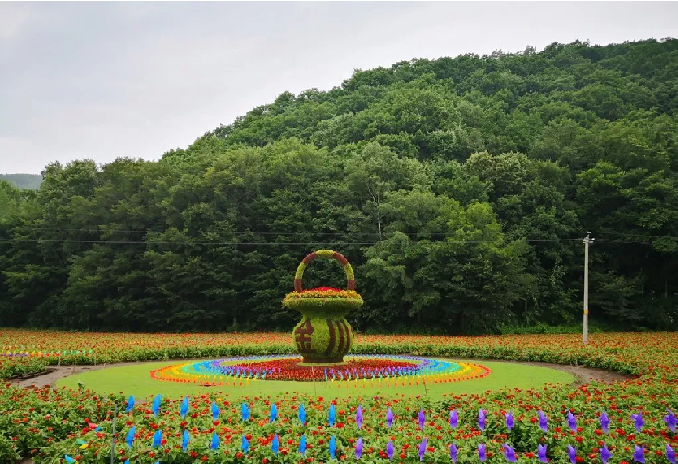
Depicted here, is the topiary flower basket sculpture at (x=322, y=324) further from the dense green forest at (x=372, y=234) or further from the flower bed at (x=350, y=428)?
the dense green forest at (x=372, y=234)

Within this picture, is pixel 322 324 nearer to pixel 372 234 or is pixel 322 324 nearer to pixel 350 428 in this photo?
pixel 350 428

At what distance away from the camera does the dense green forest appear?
39.8 metres

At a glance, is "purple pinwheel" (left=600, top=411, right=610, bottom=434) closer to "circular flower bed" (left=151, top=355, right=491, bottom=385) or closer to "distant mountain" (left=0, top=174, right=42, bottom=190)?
"circular flower bed" (left=151, top=355, right=491, bottom=385)

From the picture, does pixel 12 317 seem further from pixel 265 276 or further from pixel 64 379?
pixel 64 379

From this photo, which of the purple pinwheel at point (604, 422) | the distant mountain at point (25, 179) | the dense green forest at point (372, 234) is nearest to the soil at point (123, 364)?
the purple pinwheel at point (604, 422)

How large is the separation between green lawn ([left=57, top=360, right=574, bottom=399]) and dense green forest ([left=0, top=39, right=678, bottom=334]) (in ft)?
63.3

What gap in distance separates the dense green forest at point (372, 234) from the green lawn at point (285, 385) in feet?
63.3

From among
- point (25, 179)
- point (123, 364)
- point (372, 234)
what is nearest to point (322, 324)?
point (123, 364)

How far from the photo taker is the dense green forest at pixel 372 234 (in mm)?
39750

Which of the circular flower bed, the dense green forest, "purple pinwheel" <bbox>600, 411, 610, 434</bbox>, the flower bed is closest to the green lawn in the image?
the circular flower bed

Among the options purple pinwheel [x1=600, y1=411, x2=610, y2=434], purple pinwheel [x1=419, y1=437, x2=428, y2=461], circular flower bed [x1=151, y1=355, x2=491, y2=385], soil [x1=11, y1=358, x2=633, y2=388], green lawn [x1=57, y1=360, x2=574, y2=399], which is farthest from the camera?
soil [x1=11, y1=358, x2=633, y2=388]

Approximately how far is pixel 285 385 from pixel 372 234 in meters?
26.4

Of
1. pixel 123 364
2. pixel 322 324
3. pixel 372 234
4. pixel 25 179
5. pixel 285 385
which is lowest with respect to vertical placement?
pixel 123 364

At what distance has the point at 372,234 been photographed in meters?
42.4
